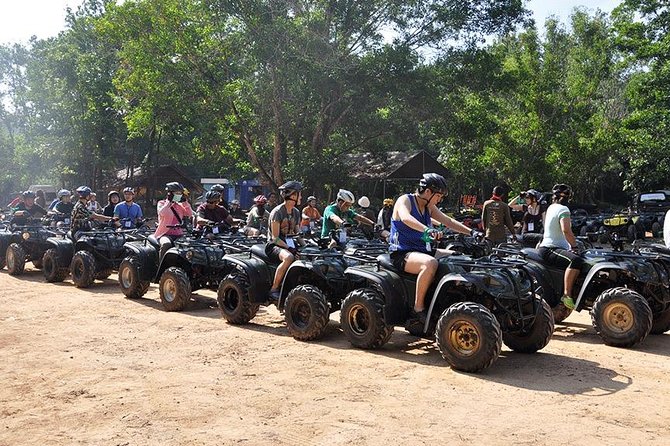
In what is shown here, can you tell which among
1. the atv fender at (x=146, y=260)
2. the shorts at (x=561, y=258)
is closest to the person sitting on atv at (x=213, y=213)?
the atv fender at (x=146, y=260)

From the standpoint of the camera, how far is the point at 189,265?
36.8 ft

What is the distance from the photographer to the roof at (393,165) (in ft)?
98.7

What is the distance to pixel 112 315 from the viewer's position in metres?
10.4

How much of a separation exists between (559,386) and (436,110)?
62.6 feet

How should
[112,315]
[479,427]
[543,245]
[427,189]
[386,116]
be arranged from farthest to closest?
[386,116] < [112,315] < [543,245] < [427,189] < [479,427]

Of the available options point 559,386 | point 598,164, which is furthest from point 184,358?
point 598,164

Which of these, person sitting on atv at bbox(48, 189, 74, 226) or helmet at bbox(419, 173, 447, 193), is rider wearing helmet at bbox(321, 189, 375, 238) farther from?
person sitting on atv at bbox(48, 189, 74, 226)

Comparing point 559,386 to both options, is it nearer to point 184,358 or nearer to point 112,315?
point 184,358

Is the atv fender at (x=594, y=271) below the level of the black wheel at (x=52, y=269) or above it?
above

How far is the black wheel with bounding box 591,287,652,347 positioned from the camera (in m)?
7.91

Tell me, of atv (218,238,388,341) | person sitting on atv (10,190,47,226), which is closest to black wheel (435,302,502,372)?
atv (218,238,388,341)

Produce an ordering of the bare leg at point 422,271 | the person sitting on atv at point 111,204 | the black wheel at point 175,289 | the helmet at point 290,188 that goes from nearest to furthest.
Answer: the bare leg at point 422,271 → the helmet at point 290,188 → the black wheel at point 175,289 → the person sitting on atv at point 111,204

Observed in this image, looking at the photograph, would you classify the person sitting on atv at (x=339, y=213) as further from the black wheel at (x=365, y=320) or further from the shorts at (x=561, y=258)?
the shorts at (x=561, y=258)

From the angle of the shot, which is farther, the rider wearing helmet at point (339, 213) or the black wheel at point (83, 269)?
the black wheel at point (83, 269)
